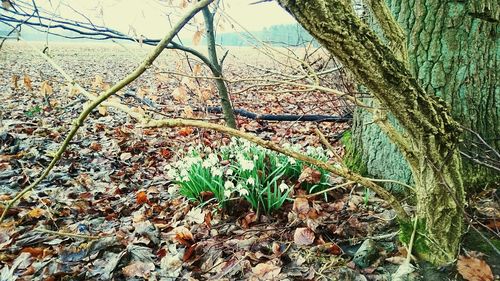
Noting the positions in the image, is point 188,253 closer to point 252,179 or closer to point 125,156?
point 252,179

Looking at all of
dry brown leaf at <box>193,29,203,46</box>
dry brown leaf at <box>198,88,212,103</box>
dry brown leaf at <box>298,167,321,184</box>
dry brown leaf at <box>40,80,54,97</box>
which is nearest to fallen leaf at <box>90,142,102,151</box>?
dry brown leaf at <box>40,80,54,97</box>

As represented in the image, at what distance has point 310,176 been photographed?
100.0 inches

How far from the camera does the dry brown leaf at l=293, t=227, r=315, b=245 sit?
2041mm

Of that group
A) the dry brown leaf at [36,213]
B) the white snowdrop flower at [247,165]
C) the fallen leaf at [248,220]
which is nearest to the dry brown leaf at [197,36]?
the white snowdrop flower at [247,165]

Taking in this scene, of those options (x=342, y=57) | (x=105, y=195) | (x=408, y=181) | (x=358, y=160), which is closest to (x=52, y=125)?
(x=105, y=195)

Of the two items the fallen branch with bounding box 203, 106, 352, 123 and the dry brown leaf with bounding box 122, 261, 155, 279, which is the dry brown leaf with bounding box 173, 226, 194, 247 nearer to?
the dry brown leaf with bounding box 122, 261, 155, 279

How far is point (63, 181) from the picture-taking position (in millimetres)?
→ 3389

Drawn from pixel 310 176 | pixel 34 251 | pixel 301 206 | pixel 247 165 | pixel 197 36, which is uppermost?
pixel 197 36

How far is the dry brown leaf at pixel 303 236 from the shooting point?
204 cm

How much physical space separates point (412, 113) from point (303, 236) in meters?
1.05

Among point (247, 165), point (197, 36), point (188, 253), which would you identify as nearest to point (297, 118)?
point (197, 36)

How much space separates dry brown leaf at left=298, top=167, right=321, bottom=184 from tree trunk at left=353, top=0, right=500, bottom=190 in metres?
0.70

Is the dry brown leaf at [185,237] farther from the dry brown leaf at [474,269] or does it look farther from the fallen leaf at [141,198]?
the dry brown leaf at [474,269]

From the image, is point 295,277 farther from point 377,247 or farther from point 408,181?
point 408,181
